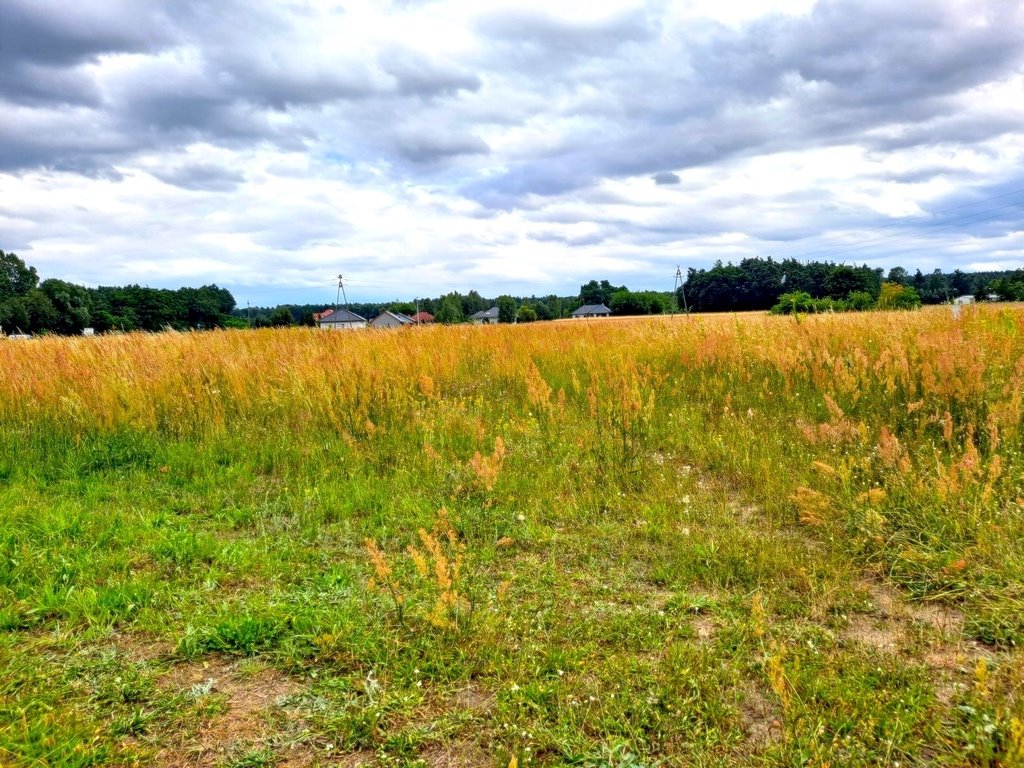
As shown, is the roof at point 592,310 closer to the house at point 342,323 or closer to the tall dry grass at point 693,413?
the house at point 342,323

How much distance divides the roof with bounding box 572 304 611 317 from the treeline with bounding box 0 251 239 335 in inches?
2474

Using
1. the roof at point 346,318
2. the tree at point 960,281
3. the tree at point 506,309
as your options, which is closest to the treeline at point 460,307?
the tree at point 506,309

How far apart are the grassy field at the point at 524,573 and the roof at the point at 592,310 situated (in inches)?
4110

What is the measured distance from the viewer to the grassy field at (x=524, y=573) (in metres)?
2.13

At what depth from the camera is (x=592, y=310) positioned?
368ft

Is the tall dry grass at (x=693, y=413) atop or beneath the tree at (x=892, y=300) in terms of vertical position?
beneath

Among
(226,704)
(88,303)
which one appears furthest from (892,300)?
(88,303)

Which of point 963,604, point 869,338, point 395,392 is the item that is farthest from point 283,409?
point 869,338

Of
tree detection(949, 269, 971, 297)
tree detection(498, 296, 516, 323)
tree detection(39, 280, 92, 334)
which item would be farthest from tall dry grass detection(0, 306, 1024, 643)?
tree detection(949, 269, 971, 297)

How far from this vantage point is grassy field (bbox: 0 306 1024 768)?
2135 mm

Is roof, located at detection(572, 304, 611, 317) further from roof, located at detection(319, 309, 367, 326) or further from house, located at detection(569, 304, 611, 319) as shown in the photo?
roof, located at detection(319, 309, 367, 326)

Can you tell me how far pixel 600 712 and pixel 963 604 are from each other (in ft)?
6.42

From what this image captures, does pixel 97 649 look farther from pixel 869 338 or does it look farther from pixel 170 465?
pixel 869 338

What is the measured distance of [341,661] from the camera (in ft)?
8.46
